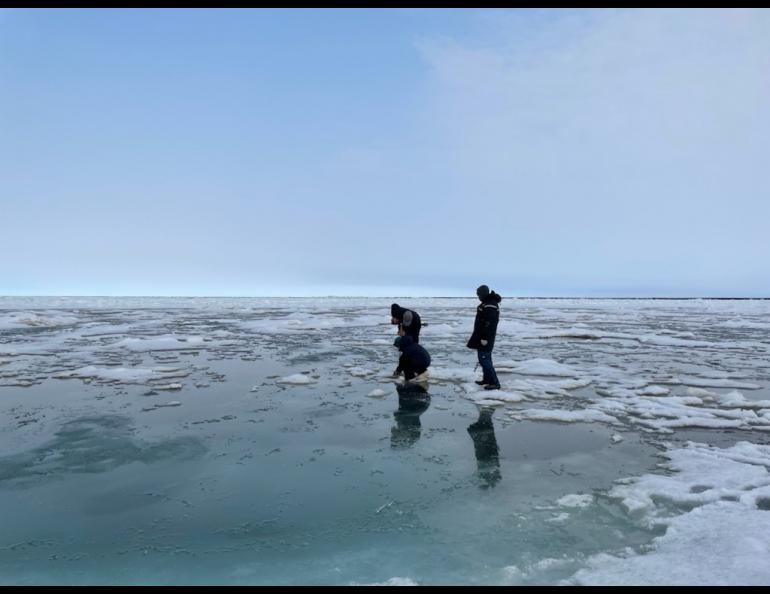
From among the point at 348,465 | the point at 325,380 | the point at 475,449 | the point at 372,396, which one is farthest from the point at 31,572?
the point at 325,380

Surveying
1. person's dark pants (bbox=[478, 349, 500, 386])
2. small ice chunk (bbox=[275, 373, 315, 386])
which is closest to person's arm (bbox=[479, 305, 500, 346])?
person's dark pants (bbox=[478, 349, 500, 386])

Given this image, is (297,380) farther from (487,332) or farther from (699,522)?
(699,522)

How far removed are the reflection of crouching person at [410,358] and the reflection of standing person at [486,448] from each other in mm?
2460

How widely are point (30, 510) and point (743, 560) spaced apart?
580 centimetres

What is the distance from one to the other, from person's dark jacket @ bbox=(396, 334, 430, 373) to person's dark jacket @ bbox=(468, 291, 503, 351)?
3.99 ft

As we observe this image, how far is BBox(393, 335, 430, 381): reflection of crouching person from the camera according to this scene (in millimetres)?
10047

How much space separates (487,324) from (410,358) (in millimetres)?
1858

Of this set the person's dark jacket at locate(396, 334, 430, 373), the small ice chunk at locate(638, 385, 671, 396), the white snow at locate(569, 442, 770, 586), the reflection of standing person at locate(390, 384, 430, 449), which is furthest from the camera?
the person's dark jacket at locate(396, 334, 430, 373)

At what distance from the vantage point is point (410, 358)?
10.1 m

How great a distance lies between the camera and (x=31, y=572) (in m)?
3.31

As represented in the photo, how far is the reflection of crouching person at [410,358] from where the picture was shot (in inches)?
396

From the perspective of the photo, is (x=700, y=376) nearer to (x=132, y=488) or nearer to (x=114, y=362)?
(x=132, y=488)

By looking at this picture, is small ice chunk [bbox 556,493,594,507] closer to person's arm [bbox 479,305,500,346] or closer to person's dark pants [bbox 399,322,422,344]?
person's arm [bbox 479,305,500,346]

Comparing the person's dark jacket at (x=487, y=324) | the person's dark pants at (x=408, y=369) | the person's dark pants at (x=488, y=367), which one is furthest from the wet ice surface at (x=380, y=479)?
the person's dark jacket at (x=487, y=324)
